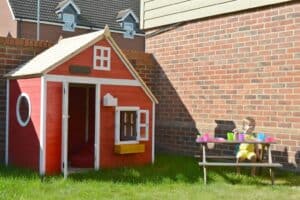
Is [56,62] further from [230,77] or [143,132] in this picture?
[230,77]

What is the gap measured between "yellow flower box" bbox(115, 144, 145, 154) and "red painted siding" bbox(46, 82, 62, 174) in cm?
124

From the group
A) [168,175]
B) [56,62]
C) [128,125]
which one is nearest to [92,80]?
[56,62]

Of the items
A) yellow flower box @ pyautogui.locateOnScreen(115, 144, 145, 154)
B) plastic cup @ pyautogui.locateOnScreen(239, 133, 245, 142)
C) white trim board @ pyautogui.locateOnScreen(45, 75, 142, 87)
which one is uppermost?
white trim board @ pyautogui.locateOnScreen(45, 75, 142, 87)

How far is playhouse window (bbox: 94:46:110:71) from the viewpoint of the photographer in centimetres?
883

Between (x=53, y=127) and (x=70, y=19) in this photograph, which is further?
(x=70, y=19)

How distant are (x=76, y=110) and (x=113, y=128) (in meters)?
1.55

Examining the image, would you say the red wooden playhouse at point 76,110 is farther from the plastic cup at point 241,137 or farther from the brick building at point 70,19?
the brick building at point 70,19

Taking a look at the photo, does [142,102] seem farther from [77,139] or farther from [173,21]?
[173,21]

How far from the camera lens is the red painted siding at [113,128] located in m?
9.00

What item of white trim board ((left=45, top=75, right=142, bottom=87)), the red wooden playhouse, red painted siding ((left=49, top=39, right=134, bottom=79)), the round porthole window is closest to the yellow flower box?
the red wooden playhouse

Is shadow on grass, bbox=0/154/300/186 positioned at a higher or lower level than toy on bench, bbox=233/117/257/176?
lower

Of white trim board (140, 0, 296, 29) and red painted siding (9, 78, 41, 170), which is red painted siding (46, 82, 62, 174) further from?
white trim board (140, 0, 296, 29)

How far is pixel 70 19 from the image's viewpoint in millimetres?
31453

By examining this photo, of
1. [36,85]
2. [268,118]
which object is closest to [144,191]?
[36,85]
